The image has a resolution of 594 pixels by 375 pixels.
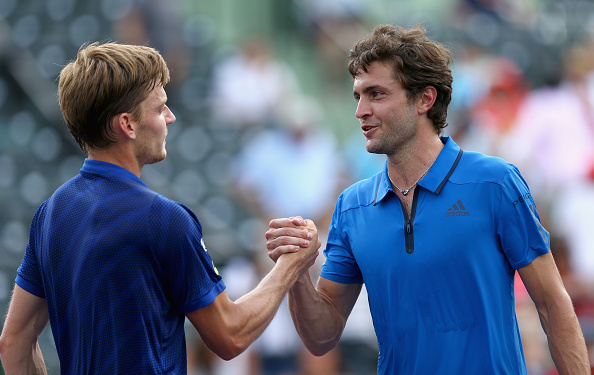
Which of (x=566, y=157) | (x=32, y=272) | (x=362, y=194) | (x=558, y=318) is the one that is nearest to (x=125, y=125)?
(x=32, y=272)

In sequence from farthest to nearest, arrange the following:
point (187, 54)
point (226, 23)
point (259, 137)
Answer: point (226, 23) → point (187, 54) → point (259, 137)

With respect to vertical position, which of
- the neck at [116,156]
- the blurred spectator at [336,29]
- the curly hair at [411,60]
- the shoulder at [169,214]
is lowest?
the shoulder at [169,214]

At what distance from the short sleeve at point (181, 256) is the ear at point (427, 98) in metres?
1.23

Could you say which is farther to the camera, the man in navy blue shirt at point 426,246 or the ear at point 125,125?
the man in navy blue shirt at point 426,246

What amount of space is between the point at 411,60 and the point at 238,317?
1351mm

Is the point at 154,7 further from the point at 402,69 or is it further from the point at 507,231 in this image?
the point at 507,231

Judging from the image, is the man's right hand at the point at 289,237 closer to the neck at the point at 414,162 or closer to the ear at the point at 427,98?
the neck at the point at 414,162

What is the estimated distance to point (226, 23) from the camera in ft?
42.3

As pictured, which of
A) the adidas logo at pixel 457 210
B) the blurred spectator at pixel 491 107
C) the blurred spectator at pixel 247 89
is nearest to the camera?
the adidas logo at pixel 457 210

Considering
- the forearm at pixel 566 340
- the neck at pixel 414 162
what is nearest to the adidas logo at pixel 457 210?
the neck at pixel 414 162

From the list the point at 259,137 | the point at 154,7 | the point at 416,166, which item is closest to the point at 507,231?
the point at 416,166

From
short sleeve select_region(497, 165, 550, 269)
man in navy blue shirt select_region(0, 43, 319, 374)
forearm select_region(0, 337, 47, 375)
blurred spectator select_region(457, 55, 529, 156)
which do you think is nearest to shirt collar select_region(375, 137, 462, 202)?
short sleeve select_region(497, 165, 550, 269)

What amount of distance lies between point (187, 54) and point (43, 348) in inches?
184

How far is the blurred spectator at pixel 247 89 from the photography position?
987 cm
